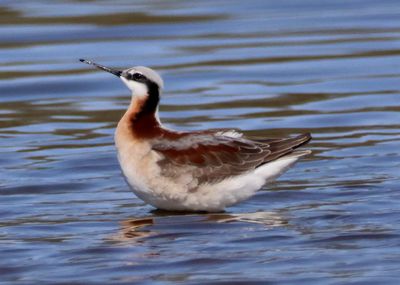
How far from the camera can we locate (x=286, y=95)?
63.9ft

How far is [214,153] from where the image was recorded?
44.0 feet

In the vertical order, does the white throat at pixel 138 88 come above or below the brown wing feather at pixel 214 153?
above

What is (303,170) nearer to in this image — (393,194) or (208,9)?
(393,194)

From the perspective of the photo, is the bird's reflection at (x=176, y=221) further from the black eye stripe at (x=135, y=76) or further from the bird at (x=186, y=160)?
the black eye stripe at (x=135, y=76)

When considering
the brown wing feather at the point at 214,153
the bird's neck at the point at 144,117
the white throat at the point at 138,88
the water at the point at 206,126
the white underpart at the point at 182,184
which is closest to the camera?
the water at the point at 206,126

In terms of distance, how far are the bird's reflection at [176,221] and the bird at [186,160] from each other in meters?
0.11

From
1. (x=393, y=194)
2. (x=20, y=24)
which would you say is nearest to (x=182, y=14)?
(x=20, y=24)

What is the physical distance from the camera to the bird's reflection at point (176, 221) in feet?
41.4

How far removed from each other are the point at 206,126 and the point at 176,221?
4660mm

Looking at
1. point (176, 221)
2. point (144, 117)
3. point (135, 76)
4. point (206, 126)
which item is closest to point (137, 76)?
point (135, 76)

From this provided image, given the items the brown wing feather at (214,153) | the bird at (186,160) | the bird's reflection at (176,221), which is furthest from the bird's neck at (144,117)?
the bird's reflection at (176,221)

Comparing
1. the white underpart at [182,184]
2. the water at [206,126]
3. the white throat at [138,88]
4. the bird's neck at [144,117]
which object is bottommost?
the water at [206,126]

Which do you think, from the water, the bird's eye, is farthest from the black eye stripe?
the water

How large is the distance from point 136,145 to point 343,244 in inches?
92.8
